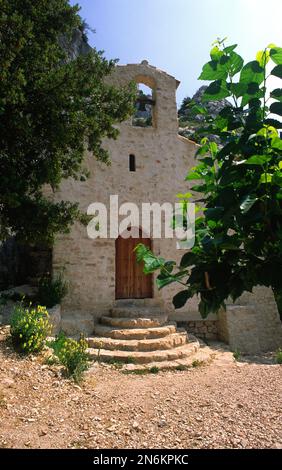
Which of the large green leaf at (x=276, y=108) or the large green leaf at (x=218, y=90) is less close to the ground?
the large green leaf at (x=218, y=90)

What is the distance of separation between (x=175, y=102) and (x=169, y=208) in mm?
3879

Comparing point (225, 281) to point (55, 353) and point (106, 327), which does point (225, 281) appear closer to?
point (55, 353)

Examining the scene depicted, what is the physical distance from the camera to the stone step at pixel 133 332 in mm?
7766

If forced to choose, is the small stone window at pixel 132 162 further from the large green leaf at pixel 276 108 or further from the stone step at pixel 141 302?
the large green leaf at pixel 276 108

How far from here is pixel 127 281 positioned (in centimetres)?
997

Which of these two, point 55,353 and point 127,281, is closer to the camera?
point 55,353

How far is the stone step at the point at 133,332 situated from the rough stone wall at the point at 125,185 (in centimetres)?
117

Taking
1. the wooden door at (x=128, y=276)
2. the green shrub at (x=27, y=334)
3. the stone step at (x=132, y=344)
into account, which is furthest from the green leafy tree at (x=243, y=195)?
the wooden door at (x=128, y=276)

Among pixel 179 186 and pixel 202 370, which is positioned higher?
pixel 179 186

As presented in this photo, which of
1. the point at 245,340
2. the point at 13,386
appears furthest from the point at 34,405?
the point at 245,340

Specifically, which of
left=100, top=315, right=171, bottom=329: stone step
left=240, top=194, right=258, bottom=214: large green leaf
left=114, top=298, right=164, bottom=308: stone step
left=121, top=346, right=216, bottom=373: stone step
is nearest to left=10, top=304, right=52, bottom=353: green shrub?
left=121, top=346, right=216, bottom=373: stone step

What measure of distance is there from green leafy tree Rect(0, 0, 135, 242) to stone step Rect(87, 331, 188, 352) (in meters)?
2.87

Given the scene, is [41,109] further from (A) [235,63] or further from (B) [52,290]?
(B) [52,290]

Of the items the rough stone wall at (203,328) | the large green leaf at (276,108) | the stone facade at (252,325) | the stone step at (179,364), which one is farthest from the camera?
the rough stone wall at (203,328)
